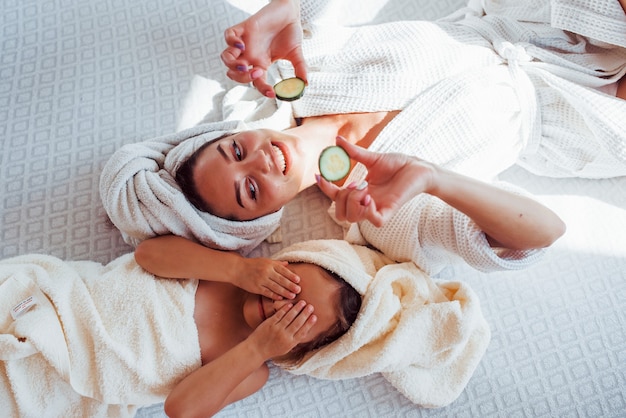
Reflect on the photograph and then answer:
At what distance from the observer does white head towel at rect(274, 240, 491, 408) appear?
1130 millimetres

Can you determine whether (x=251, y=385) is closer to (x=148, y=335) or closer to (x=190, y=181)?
(x=148, y=335)

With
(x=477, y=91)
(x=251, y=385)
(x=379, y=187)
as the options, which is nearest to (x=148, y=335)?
(x=251, y=385)

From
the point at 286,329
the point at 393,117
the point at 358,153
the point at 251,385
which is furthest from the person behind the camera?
the point at 393,117

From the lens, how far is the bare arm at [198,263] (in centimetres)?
115

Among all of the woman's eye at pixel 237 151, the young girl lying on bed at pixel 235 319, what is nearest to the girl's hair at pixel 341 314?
the young girl lying on bed at pixel 235 319

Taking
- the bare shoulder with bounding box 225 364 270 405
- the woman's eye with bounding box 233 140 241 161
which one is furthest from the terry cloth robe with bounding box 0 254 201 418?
the woman's eye with bounding box 233 140 241 161

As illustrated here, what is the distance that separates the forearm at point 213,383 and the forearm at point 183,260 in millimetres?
174

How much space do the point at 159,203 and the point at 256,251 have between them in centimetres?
32

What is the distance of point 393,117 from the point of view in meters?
1.30

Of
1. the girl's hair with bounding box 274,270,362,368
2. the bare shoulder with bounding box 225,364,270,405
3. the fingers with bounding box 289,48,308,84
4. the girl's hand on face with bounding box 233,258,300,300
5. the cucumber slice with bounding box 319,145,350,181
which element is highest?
the fingers with bounding box 289,48,308,84

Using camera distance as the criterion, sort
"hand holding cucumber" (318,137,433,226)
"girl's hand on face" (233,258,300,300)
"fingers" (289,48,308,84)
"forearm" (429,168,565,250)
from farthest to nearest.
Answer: "fingers" (289,48,308,84)
"girl's hand on face" (233,258,300,300)
"forearm" (429,168,565,250)
"hand holding cucumber" (318,137,433,226)

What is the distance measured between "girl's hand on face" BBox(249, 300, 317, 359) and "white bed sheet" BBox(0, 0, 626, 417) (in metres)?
0.22

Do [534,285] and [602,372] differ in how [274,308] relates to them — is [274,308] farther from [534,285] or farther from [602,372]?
[602,372]

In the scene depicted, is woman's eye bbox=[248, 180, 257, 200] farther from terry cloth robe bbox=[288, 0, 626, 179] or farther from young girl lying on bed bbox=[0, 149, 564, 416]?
terry cloth robe bbox=[288, 0, 626, 179]
